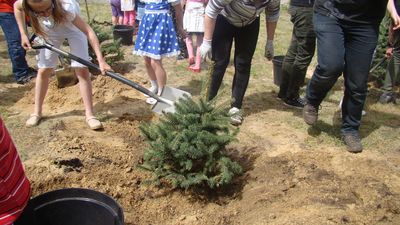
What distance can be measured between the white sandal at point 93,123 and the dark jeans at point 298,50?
7.26 ft

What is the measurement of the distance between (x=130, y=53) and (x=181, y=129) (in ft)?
13.5

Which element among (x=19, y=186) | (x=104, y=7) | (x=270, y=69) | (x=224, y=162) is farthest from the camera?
(x=104, y=7)

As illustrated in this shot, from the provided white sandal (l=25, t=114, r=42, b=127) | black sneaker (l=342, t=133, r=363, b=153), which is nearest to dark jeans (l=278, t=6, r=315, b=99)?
black sneaker (l=342, t=133, r=363, b=153)

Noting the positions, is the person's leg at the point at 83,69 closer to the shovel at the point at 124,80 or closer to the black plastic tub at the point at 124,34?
the shovel at the point at 124,80

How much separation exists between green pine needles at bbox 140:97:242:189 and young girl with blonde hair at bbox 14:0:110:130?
886 millimetres

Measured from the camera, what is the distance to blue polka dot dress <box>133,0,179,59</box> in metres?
4.62

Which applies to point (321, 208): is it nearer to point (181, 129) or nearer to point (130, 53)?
point (181, 129)

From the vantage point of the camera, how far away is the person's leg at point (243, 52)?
4.03 meters

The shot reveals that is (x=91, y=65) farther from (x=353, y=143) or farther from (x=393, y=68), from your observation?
(x=393, y=68)

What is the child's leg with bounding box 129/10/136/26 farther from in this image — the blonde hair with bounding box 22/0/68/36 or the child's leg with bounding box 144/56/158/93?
the blonde hair with bounding box 22/0/68/36

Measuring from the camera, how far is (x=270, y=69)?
6.45 m

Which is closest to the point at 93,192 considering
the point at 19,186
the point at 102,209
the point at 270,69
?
the point at 102,209

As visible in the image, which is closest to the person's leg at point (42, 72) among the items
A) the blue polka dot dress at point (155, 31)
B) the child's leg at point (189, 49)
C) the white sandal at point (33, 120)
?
the white sandal at point (33, 120)

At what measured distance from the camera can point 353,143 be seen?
372 centimetres
